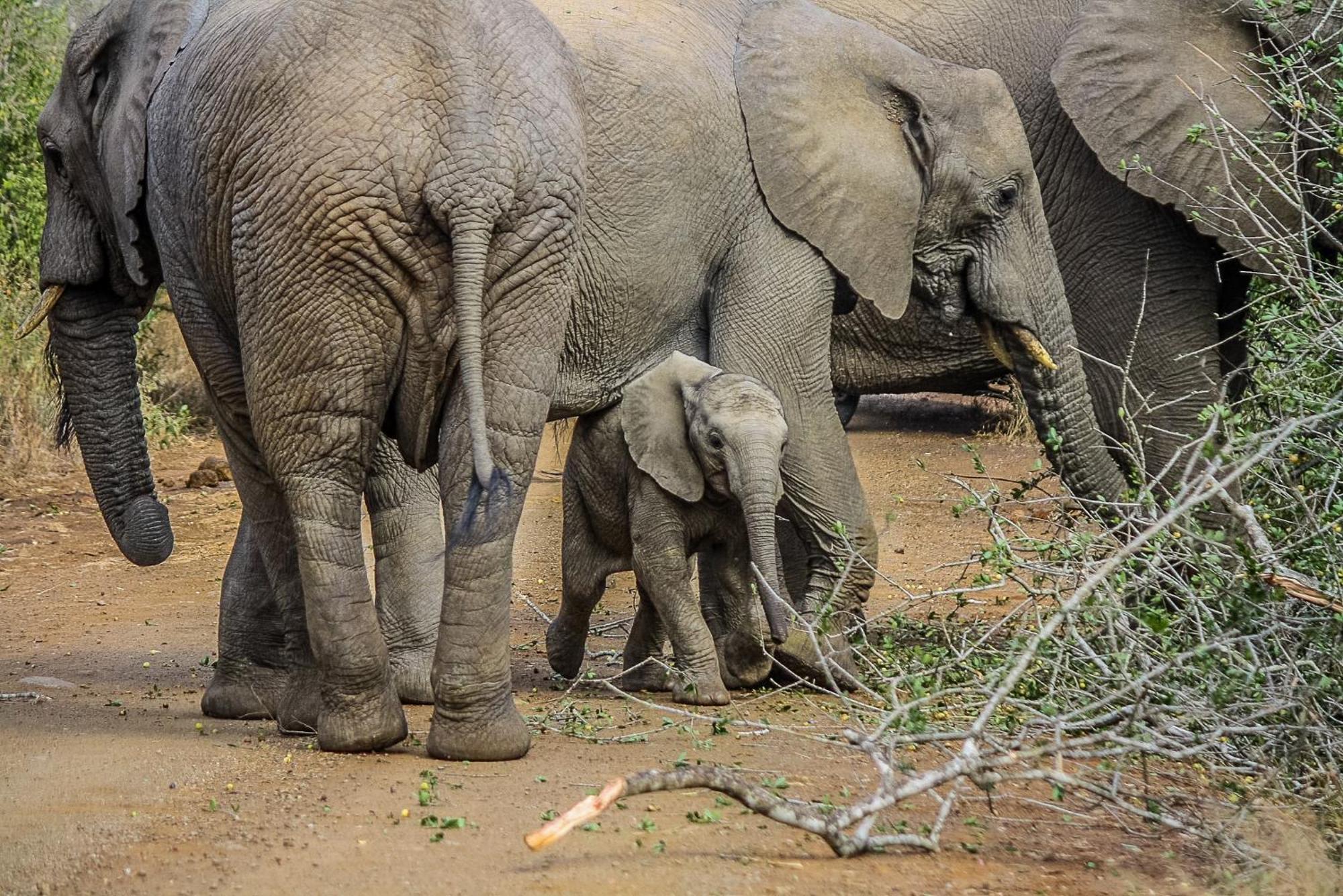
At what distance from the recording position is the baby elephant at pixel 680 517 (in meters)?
5.96

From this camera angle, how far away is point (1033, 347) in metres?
6.84

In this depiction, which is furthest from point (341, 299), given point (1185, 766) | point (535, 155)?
point (1185, 766)

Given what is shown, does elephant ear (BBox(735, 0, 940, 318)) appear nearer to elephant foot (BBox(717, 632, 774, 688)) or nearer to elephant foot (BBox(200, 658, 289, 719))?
elephant foot (BBox(717, 632, 774, 688))

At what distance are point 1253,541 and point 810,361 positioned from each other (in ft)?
7.65

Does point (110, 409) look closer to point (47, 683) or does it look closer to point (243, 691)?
point (47, 683)

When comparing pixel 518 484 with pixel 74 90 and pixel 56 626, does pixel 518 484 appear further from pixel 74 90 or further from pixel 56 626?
pixel 56 626

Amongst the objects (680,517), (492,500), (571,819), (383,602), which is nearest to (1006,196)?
(680,517)

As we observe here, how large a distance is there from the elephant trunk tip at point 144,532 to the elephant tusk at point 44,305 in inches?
25.1

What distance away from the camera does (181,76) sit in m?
5.06

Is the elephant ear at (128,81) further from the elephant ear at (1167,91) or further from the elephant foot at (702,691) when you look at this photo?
the elephant ear at (1167,91)

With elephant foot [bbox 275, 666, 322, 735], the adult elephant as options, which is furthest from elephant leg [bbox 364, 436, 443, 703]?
the adult elephant

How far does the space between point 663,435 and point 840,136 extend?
4.17 ft

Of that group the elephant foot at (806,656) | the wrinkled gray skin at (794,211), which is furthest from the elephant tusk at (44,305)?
the elephant foot at (806,656)

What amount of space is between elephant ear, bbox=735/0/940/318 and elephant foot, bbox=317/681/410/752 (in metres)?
2.27
